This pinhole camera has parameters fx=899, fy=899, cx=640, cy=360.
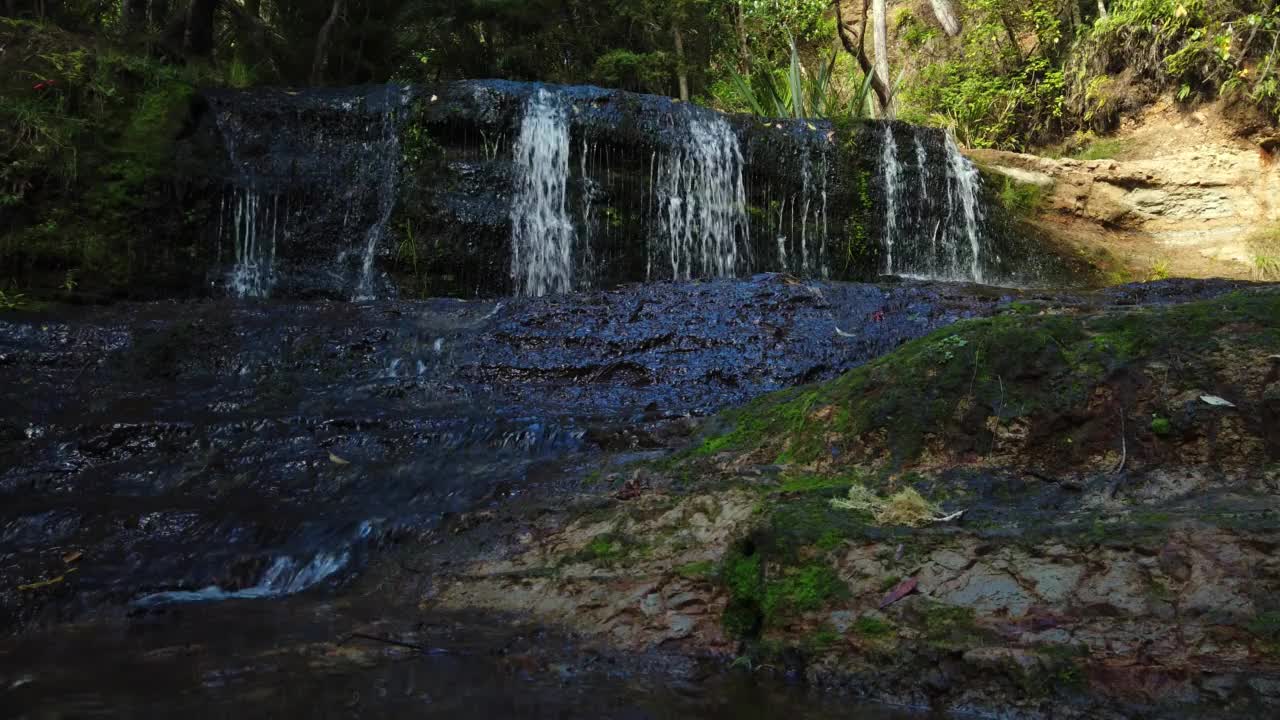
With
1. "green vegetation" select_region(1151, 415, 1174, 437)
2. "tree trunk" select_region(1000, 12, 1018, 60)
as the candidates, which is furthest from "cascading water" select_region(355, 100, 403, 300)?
"tree trunk" select_region(1000, 12, 1018, 60)

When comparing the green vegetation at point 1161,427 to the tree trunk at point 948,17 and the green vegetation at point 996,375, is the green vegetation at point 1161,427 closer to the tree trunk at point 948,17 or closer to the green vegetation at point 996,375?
the green vegetation at point 996,375

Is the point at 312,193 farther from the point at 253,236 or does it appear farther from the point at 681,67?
the point at 681,67

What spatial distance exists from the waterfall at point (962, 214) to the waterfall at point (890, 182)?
716 mm

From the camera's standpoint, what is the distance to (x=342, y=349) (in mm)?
6375

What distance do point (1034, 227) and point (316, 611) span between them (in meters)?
10.7

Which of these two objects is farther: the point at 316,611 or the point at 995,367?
the point at 995,367

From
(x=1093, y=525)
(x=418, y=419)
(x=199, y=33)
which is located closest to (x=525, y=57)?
(x=199, y=33)

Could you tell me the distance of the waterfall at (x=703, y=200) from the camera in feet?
33.1

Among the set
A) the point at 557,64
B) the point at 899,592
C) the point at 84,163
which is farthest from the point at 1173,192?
the point at 84,163

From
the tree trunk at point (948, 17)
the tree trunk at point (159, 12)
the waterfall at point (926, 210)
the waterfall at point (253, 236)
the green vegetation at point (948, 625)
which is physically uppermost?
the tree trunk at point (948, 17)

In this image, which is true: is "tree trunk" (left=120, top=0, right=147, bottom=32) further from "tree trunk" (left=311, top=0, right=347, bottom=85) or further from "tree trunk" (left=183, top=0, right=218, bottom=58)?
"tree trunk" (left=311, top=0, right=347, bottom=85)

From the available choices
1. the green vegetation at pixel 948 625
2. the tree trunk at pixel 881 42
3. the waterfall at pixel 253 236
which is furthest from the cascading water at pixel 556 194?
the green vegetation at pixel 948 625

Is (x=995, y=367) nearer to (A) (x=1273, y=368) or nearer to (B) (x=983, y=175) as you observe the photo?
(A) (x=1273, y=368)

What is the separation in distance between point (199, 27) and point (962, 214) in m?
10.0
